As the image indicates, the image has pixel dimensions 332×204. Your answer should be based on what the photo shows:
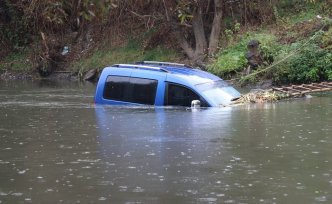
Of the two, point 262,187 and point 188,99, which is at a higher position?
point 188,99

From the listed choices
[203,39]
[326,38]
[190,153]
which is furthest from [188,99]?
[203,39]

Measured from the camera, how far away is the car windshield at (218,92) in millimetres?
15141

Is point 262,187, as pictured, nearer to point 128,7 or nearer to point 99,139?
point 99,139

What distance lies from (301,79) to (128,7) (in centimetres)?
1093

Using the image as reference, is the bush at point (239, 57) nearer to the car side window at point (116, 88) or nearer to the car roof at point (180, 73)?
the car roof at point (180, 73)

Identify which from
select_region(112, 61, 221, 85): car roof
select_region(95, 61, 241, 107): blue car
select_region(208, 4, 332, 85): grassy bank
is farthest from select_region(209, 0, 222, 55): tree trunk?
select_region(95, 61, 241, 107): blue car

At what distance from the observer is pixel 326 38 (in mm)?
22219

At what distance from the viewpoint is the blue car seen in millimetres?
15141

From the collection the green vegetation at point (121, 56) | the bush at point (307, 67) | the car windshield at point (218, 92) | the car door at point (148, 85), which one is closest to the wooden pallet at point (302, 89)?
the bush at point (307, 67)

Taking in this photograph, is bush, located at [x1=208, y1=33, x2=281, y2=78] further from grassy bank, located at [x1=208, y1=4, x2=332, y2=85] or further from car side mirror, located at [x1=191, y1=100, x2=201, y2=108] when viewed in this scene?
car side mirror, located at [x1=191, y1=100, x2=201, y2=108]

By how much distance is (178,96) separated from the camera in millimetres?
15312

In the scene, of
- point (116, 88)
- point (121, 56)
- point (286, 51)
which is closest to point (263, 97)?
point (116, 88)

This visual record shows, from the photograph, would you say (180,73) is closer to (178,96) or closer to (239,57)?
(178,96)

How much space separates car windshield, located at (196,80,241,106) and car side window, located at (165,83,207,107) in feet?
0.82
